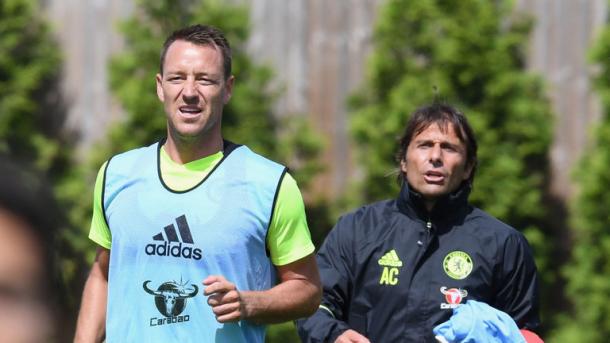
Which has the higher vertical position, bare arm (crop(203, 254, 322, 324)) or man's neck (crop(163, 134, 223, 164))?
man's neck (crop(163, 134, 223, 164))

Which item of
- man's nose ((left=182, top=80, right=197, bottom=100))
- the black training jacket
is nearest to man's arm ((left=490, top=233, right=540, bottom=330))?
the black training jacket

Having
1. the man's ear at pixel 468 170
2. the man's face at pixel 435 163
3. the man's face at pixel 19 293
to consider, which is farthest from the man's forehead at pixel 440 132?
the man's face at pixel 19 293

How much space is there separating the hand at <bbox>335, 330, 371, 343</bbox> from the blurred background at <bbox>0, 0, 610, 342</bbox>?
12.5 feet

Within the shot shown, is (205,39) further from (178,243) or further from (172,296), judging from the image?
(172,296)

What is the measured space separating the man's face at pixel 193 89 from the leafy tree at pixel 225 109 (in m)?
4.49

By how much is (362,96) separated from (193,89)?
4.70m

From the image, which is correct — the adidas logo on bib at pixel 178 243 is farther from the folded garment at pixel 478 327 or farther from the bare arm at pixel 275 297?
the folded garment at pixel 478 327

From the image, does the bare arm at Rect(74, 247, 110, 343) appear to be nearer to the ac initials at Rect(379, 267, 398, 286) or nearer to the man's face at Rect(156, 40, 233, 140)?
the man's face at Rect(156, 40, 233, 140)

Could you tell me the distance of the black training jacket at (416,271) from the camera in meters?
3.93

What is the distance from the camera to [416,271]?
398 centimetres

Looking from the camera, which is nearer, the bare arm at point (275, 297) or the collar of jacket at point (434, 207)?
the bare arm at point (275, 297)

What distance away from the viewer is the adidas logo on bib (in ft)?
10.9

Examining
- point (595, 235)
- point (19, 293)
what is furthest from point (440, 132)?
point (595, 235)

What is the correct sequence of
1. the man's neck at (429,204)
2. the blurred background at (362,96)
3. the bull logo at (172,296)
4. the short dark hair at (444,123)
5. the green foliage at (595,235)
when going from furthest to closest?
the blurred background at (362,96), the green foliage at (595,235), the short dark hair at (444,123), the man's neck at (429,204), the bull logo at (172,296)
